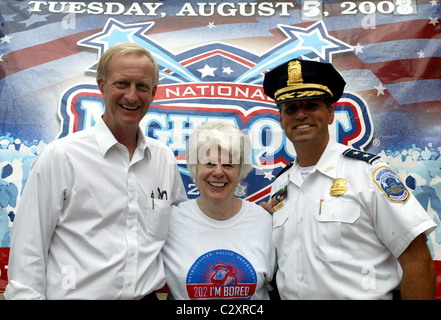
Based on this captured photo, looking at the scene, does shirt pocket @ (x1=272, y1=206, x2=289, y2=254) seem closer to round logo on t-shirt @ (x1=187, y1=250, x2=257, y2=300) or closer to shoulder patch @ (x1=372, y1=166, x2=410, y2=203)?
round logo on t-shirt @ (x1=187, y1=250, x2=257, y2=300)

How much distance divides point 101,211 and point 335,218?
41.2 inches

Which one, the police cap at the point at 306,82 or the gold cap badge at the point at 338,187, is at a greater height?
the police cap at the point at 306,82

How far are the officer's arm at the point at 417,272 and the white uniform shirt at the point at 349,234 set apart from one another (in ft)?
0.14

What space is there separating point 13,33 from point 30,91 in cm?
44

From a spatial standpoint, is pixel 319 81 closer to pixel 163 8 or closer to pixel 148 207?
pixel 148 207

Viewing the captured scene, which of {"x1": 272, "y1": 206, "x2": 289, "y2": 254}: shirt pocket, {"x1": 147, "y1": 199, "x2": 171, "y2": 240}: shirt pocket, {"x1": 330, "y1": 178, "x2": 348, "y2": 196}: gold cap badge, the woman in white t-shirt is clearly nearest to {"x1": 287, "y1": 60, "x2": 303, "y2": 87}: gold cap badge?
the woman in white t-shirt

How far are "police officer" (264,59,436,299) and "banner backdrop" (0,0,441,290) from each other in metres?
0.58

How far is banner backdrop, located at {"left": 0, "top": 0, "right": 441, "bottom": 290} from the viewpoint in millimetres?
2330

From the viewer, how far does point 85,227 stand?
1512mm

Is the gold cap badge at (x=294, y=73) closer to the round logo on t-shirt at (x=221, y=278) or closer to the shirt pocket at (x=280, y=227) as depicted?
the shirt pocket at (x=280, y=227)

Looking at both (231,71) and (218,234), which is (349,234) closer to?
(218,234)

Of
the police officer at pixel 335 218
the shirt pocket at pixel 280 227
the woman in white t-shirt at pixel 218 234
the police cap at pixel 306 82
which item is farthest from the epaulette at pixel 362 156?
the woman in white t-shirt at pixel 218 234

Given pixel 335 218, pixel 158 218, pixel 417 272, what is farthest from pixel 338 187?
pixel 158 218

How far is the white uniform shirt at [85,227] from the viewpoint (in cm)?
145
